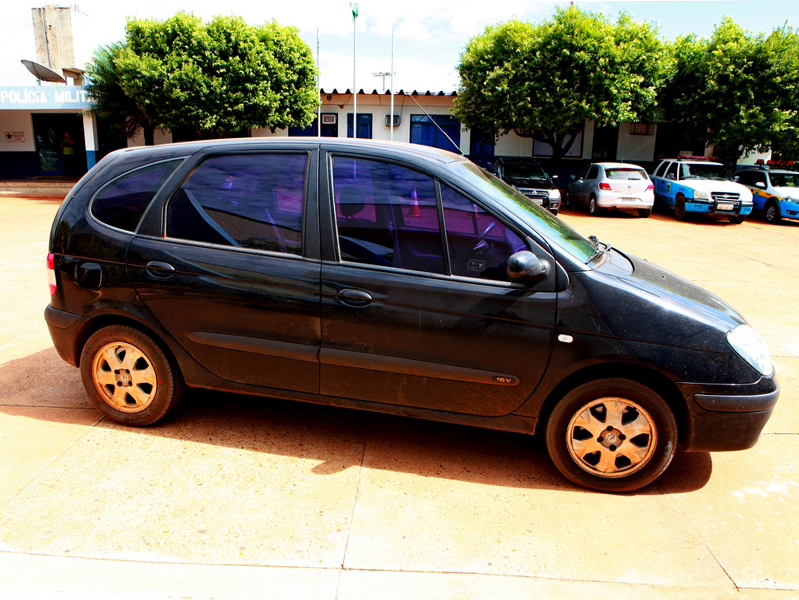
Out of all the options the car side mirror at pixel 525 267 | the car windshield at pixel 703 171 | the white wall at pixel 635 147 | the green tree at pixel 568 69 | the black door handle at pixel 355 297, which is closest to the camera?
the car side mirror at pixel 525 267

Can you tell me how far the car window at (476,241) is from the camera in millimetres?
3311

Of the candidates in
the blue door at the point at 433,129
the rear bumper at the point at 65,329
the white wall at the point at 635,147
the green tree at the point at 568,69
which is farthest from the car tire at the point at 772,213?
the rear bumper at the point at 65,329

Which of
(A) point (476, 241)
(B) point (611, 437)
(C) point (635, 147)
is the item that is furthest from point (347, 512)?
(C) point (635, 147)

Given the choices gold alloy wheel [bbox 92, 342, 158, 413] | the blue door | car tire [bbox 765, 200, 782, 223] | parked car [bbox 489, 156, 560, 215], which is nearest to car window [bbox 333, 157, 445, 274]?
gold alloy wheel [bbox 92, 342, 158, 413]

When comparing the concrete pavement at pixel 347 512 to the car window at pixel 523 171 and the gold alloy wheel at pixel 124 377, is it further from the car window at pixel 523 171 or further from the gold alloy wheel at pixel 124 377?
the car window at pixel 523 171

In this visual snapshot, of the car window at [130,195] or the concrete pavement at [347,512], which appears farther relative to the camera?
the car window at [130,195]

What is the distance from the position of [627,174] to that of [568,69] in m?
3.87

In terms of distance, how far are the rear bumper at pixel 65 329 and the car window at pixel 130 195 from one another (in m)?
0.64

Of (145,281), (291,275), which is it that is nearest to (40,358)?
(145,281)

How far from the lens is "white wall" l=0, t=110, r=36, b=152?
2650 centimetres

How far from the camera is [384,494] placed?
10.8 feet

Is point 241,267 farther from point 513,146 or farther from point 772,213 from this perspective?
point 513,146

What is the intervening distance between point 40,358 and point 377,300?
3447mm

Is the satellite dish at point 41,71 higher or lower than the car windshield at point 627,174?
higher
